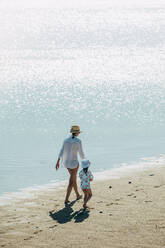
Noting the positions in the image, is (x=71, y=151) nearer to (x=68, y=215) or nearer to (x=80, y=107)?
(x=68, y=215)

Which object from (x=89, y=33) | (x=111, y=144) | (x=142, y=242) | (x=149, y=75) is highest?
(x=89, y=33)

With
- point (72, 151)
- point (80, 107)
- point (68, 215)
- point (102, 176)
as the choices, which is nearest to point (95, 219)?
point (68, 215)

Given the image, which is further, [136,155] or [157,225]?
[136,155]

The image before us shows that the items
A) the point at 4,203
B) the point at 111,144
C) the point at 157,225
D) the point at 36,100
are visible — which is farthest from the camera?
the point at 36,100

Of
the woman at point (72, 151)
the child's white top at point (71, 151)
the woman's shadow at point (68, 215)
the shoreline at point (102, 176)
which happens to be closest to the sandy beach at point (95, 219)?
the woman's shadow at point (68, 215)

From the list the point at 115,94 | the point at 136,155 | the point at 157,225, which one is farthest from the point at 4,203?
the point at 115,94

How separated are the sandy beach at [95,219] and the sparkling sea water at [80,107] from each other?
3104mm

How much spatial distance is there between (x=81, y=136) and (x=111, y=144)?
2.94 meters

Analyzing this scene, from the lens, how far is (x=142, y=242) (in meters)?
9.54

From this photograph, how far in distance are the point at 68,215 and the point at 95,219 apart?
0.83 metres

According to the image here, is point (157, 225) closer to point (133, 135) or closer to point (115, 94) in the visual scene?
point (133, 135)

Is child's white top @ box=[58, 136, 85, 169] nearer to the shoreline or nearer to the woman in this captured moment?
the woman

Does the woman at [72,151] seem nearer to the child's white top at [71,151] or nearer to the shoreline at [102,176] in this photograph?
the child's white top at [71,151]

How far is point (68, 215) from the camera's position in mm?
11852
